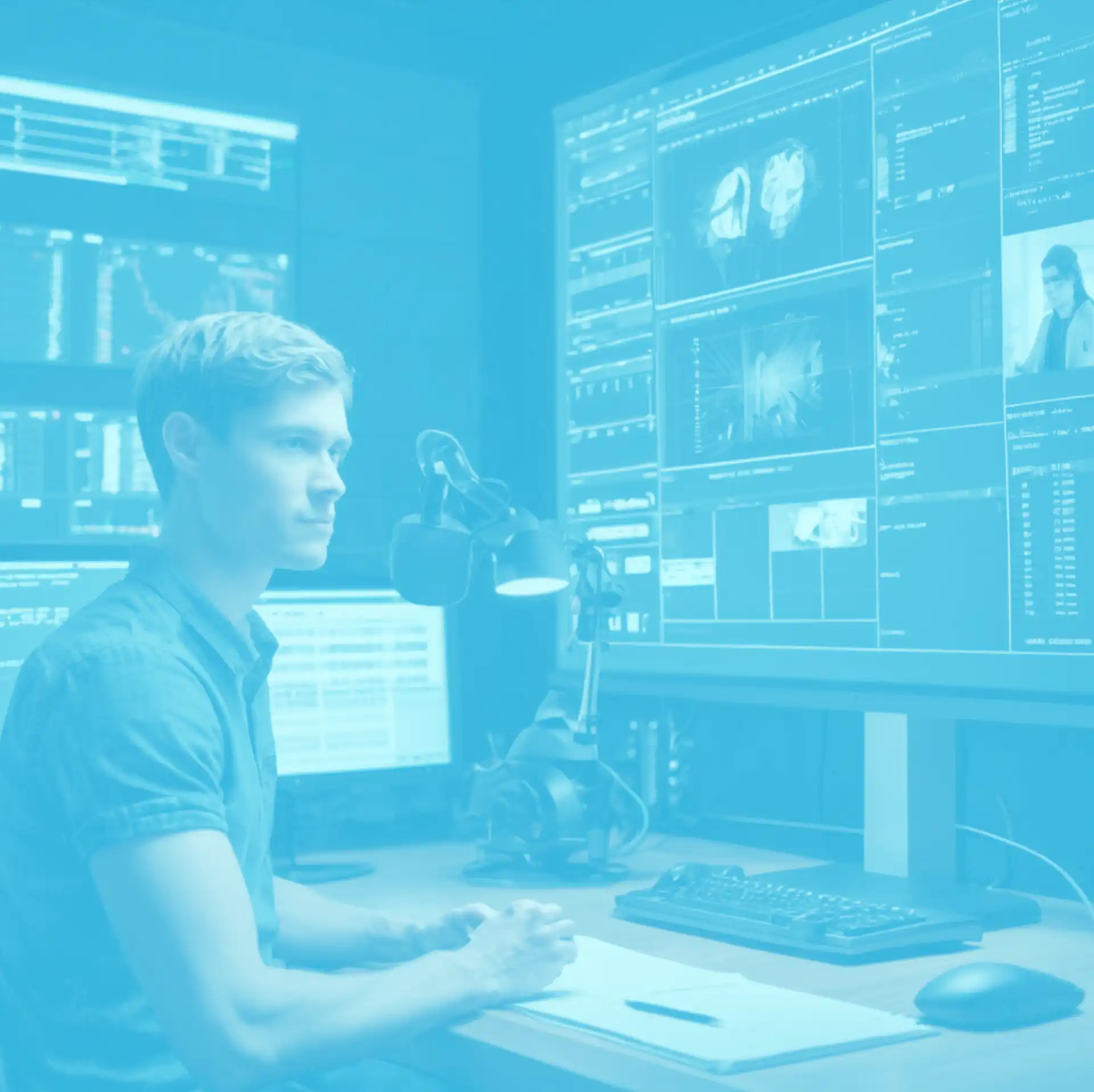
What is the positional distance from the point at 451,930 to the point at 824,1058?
0.42m

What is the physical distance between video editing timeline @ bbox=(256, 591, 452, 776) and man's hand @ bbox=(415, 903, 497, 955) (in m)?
0.58

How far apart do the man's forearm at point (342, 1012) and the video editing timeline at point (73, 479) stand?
3.40 ft

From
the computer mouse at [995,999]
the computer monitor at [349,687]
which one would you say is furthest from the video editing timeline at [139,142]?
the computer mouse at [995,999]

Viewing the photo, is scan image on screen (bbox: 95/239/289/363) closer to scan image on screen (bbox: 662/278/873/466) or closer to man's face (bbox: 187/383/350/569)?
scan image on screen (bbox: 662/278/873/466)

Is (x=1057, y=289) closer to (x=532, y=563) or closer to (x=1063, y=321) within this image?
(x=1063, y=321)

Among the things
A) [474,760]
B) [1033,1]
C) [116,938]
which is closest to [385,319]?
[474,760]

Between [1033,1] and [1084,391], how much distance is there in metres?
0.38

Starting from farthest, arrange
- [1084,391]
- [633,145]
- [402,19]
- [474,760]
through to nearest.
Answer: [402,19] → [474,760] → [633,145] → [1084,391]

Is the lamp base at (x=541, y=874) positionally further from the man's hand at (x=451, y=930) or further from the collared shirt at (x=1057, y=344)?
the collared shirt at (x=1057, y=344)

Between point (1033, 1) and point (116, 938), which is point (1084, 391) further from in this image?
point (116, 938)

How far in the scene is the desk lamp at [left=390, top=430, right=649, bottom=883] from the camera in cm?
163

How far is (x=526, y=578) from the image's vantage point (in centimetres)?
163

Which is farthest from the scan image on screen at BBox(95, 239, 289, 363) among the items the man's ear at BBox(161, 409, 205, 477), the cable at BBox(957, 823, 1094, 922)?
the cable at BBox(957, 823, 1094, 922)

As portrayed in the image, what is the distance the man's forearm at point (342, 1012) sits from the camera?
3.27 ft
